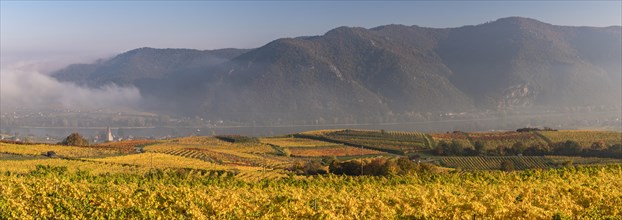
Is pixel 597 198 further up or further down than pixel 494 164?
further up

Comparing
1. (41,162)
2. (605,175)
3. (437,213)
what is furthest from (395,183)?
(41,162)

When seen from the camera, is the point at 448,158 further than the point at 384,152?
No

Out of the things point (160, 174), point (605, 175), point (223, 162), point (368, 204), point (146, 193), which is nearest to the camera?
point (368, 204)

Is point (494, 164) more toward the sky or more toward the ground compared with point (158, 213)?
more toward the ground

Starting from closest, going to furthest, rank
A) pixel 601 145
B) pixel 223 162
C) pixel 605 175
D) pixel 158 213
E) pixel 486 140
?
1. pixel 158 213
2. pixel 605 175
3. pixel 223 162
4. pixel 601 145
5. pixel 486 140

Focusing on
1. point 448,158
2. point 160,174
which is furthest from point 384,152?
point 160,174

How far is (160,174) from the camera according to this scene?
48.7 m

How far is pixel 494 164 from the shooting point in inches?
3538

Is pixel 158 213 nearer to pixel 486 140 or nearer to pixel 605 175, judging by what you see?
pixel 605 175

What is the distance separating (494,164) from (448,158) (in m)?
8.46

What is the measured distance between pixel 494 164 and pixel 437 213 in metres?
74.9

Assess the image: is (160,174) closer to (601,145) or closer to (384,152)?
(384,152)

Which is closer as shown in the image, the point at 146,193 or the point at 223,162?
the point at 146,193

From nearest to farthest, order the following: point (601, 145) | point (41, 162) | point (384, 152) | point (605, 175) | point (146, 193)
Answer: point (146, 193) → point (605, 175) → point (41, 162) → point (601, 145) → point (384, 152)
